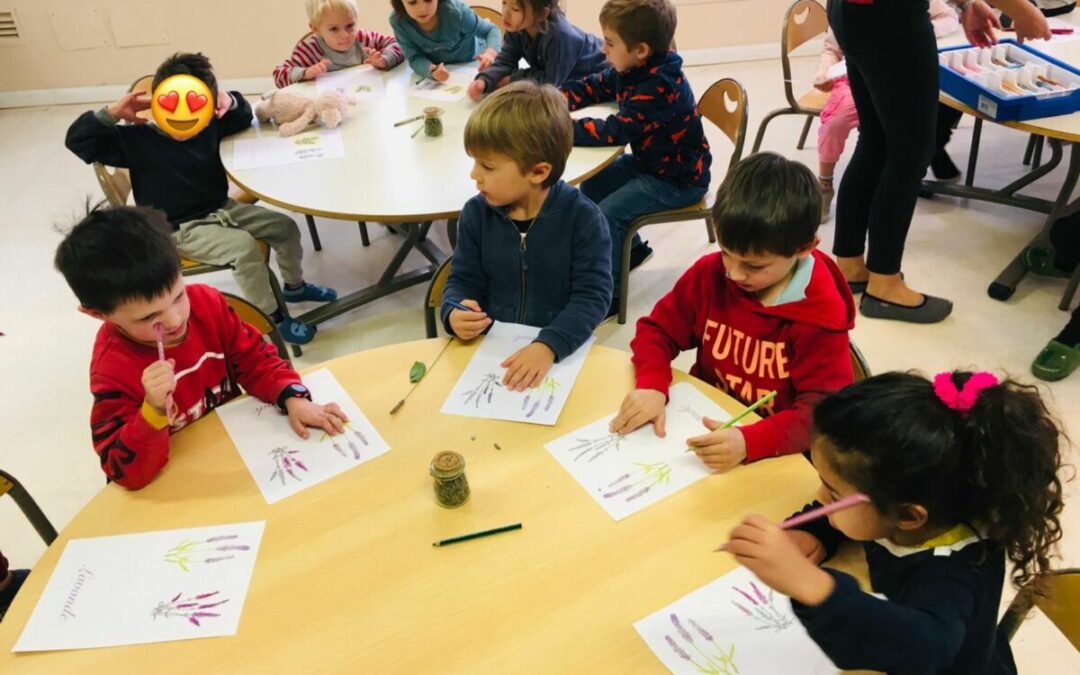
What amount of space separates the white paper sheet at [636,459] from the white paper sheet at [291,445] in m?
0.33

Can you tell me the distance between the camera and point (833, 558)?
109 cm

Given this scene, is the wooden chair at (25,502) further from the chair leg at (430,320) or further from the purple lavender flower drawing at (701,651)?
the purple lavender flower drawing at (701,651)

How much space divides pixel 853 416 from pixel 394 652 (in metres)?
0.65

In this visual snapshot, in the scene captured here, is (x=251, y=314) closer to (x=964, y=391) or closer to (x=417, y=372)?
(x=417, y=372)

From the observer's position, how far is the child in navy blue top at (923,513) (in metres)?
0.89

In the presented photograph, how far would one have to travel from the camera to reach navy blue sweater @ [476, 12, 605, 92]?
2883 mm

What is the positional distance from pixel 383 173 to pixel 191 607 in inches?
60.6

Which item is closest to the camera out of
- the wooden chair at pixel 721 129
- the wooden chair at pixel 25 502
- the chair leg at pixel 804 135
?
the wooden chair at pixel 25 502

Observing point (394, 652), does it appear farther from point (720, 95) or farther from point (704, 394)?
point (720, 95)

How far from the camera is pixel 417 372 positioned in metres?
1.46

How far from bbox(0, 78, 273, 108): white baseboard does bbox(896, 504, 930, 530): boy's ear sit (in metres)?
4.89

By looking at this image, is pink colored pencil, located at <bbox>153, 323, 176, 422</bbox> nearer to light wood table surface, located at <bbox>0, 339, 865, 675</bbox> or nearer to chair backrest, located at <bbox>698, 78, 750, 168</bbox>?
light wood table surface, located at <bbox>0, 339, 865, 675</bbox>

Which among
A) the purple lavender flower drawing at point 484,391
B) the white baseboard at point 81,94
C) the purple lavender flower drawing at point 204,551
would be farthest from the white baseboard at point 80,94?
the purple lavender flower drawing at point 204,551

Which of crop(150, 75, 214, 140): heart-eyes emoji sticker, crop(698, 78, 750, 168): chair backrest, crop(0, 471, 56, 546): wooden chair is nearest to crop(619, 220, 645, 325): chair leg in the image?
crop(698, 78, 750, 168): chair backrest
